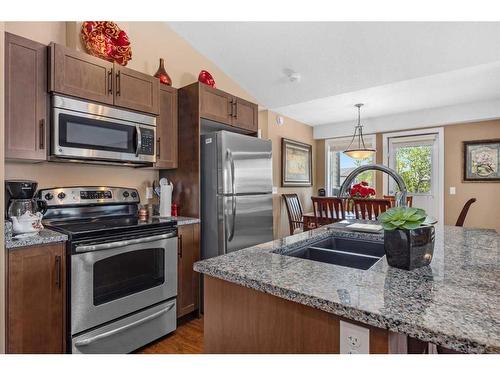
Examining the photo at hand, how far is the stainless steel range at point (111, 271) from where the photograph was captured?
65.5 inches

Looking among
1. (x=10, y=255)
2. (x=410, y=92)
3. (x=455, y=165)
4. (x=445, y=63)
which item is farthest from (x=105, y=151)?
(x=455, y=165)

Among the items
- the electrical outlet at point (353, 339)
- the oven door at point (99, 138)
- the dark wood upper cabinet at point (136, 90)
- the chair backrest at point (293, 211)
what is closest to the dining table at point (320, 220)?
the chair backrest at point (293, 211)

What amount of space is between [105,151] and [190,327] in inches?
60.4

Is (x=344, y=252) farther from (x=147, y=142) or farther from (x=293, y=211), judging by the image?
(x=293, y=211)

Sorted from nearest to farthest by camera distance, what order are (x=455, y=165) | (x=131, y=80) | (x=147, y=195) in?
(x=131, y=80) → (x=147, y=195) → (x=455, y=165)

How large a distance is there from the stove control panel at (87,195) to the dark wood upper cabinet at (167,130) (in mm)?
366

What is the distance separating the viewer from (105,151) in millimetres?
2092

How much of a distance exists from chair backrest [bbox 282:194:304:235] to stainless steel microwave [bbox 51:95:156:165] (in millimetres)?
2601

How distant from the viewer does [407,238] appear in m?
0.91

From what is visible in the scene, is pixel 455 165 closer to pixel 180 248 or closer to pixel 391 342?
pixel 180 248

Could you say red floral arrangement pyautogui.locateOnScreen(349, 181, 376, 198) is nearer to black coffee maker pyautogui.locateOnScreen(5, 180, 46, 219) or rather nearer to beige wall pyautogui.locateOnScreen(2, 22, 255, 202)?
beige wall pyautogui.locateOnScreen(2, 22, 255, 202)

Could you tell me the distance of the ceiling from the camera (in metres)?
2.54

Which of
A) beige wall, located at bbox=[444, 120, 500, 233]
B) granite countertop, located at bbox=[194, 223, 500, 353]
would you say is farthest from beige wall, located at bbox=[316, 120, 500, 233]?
granite countertop, located at bbox=[194, 223, 500, 353]
